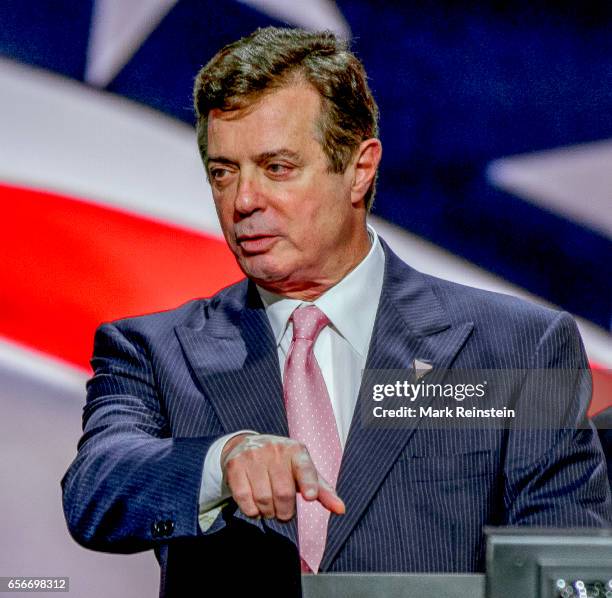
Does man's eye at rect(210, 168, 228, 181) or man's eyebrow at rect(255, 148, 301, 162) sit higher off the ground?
man's eyebrow at rect(255, 148, 301, 162)

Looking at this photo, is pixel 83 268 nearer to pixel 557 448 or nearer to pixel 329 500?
pixel 557 448

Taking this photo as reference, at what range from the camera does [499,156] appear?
1760mm

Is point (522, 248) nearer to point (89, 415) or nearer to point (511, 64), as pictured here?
point (511, 64)

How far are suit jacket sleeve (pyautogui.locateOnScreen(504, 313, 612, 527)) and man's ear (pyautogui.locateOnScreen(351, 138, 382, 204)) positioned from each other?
1.24 ft

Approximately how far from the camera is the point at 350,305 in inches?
60.9

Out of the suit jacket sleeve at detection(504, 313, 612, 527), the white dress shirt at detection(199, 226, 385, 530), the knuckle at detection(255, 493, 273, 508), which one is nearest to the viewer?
the knuckle at detection(255, 493, 273, 508)

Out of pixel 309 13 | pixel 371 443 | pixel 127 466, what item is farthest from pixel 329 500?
pixel 309 13

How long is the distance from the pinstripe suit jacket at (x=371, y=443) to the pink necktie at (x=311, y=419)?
21 millimetres

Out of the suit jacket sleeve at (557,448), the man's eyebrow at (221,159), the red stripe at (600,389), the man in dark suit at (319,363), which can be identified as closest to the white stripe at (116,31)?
the man in dark suit at (319,363)

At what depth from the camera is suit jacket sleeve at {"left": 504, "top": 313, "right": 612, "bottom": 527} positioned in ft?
4.36

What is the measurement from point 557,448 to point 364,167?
563mm

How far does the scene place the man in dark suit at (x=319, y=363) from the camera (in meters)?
1.36

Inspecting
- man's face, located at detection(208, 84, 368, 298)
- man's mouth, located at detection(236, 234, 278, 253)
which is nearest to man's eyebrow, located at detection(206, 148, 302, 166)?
man's face, located at detection(208, 84, 368, 298)

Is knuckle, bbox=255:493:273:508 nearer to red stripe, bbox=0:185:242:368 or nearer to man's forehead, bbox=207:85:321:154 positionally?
man's forehead, bbox=207:85:321:154
